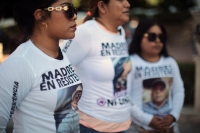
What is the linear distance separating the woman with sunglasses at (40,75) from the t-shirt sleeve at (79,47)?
21.4 inches

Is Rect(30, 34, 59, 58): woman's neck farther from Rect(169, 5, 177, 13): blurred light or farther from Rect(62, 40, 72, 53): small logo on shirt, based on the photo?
Rect(169, 5, 177, 13): blurred light

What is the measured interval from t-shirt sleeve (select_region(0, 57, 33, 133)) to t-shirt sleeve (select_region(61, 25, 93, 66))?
886mm

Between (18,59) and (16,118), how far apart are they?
0.35 meters

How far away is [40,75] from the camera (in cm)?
195

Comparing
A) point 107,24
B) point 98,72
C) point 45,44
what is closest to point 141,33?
point 107,24

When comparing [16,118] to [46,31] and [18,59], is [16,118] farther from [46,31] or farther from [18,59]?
[46,31]

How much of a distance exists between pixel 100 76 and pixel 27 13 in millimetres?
878

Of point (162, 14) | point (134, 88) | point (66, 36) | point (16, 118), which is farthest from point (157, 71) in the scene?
point (162, 14)

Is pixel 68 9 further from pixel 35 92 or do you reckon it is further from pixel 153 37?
pixel 153 37

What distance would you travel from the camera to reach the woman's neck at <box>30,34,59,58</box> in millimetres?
2096

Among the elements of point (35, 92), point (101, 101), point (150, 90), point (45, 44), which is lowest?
point (150, 90)

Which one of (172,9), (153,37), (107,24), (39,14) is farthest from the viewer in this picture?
(172,9)

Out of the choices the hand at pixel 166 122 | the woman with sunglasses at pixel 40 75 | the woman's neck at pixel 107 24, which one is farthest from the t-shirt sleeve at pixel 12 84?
the hand at pixel 166 122

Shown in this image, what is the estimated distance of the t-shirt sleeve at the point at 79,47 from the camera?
2.76 m
